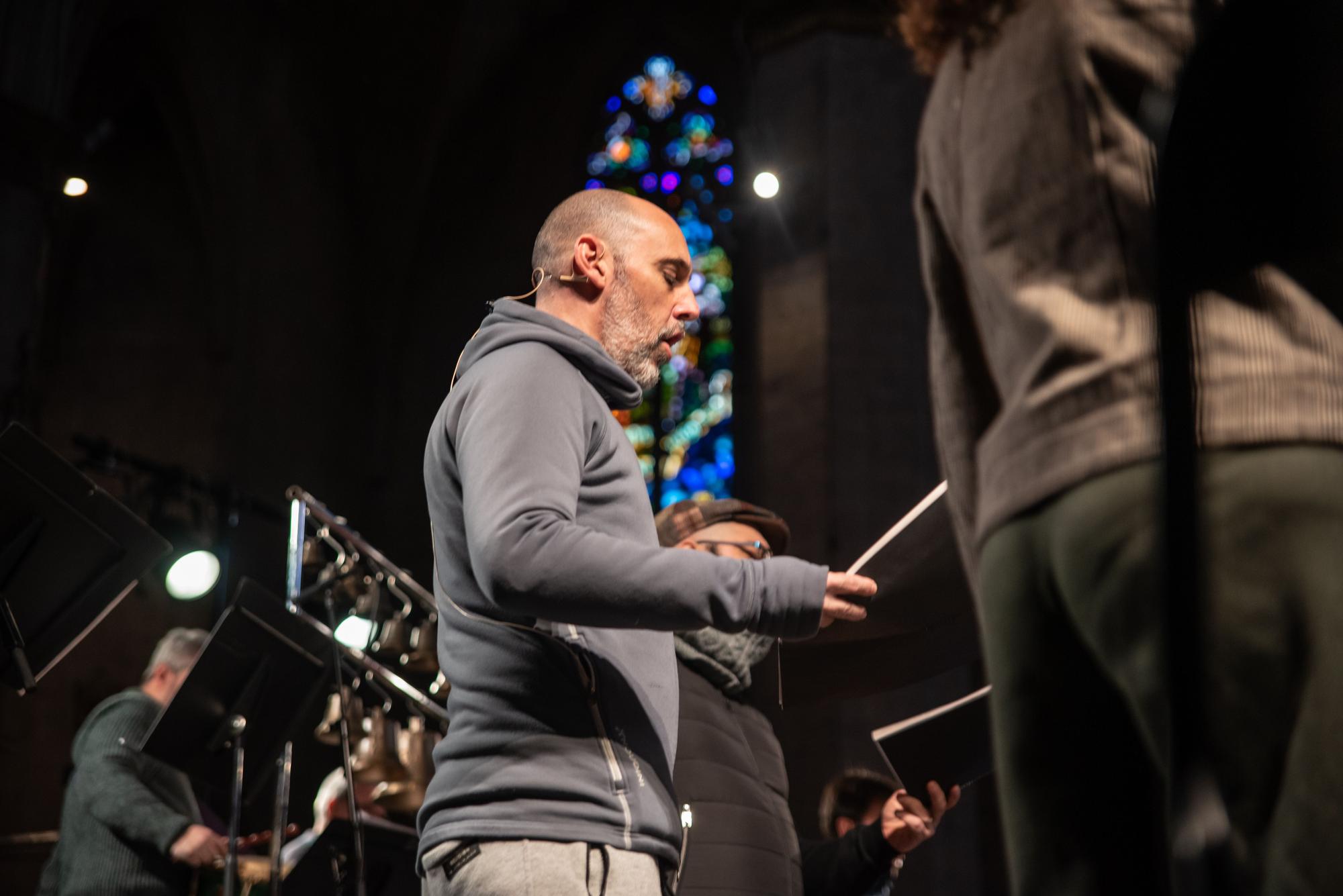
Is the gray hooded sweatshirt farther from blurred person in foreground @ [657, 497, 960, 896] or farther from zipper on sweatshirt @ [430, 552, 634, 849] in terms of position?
blurred person in foreground @ [657, 497, 960, 896]

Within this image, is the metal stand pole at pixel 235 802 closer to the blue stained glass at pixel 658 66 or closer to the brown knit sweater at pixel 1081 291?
the brown knit sweater at pixel 1081 291

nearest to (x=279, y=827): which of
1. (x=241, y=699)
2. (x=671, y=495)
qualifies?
(x=241, y=699)

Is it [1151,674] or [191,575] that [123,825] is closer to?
[191,575]

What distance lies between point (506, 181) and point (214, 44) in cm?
264

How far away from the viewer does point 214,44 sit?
12.0m

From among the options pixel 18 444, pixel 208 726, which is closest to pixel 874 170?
pixel 208 726

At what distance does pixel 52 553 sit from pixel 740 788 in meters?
1.85

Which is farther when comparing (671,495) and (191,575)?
(671,495)

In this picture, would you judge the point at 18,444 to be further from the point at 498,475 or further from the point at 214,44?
the point at 214,44

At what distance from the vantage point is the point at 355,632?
5.12 m

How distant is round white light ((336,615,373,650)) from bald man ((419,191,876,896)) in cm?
329

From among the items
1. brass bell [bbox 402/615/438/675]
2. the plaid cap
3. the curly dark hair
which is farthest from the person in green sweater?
the curly dark hair

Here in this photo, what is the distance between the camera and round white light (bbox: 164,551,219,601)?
25.6 ft

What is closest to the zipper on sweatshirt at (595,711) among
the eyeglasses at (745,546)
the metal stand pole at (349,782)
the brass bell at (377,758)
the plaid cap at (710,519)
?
the eyeglasses at (745,546)
